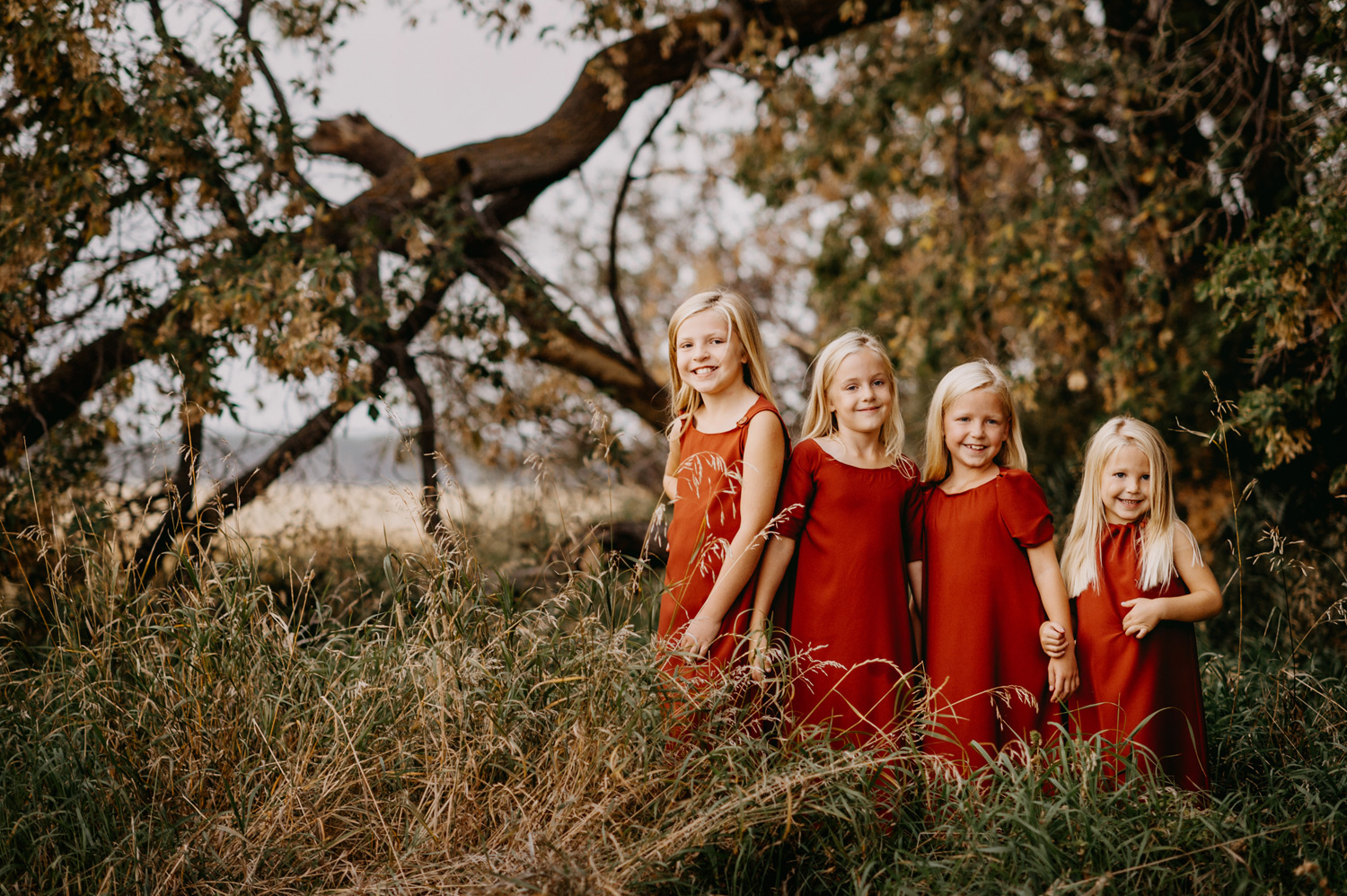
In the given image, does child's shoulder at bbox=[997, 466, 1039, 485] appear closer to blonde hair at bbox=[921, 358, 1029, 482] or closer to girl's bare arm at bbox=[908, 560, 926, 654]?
blonde hair at bbox=[921, 358, 1029, 482]

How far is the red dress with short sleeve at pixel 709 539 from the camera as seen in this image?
2.73 m

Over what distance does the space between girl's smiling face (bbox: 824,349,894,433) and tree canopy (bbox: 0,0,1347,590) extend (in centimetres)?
174

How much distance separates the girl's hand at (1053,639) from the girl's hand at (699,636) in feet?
3.13

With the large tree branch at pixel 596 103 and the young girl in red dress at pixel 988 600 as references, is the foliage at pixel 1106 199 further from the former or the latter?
the young girl in red dress at pixel 988 600

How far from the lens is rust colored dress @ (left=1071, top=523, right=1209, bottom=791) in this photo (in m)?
2.73

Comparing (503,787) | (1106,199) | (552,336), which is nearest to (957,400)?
(503,787)

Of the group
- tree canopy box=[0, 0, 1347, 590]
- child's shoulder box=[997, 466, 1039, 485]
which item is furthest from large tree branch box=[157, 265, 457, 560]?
child's shoulder box=[997, 466, 1039, 485]

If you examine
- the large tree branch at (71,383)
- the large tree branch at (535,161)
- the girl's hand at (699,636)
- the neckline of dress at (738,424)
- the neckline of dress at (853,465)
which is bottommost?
the girl's hand at (699,636)

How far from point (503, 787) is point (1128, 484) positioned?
202cm

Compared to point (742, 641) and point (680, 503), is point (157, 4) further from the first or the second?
point (742, 641)

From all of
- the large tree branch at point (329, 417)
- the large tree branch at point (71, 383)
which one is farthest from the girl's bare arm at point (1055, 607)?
the large tree branch at point (71, 383)

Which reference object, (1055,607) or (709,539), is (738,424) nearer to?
(709,539)

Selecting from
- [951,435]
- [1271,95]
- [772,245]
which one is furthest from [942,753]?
[772,245]

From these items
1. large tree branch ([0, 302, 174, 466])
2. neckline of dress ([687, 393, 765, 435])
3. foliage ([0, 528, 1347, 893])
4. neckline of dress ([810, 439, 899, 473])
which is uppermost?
large tree branch ([0, 302, 174, 466])
